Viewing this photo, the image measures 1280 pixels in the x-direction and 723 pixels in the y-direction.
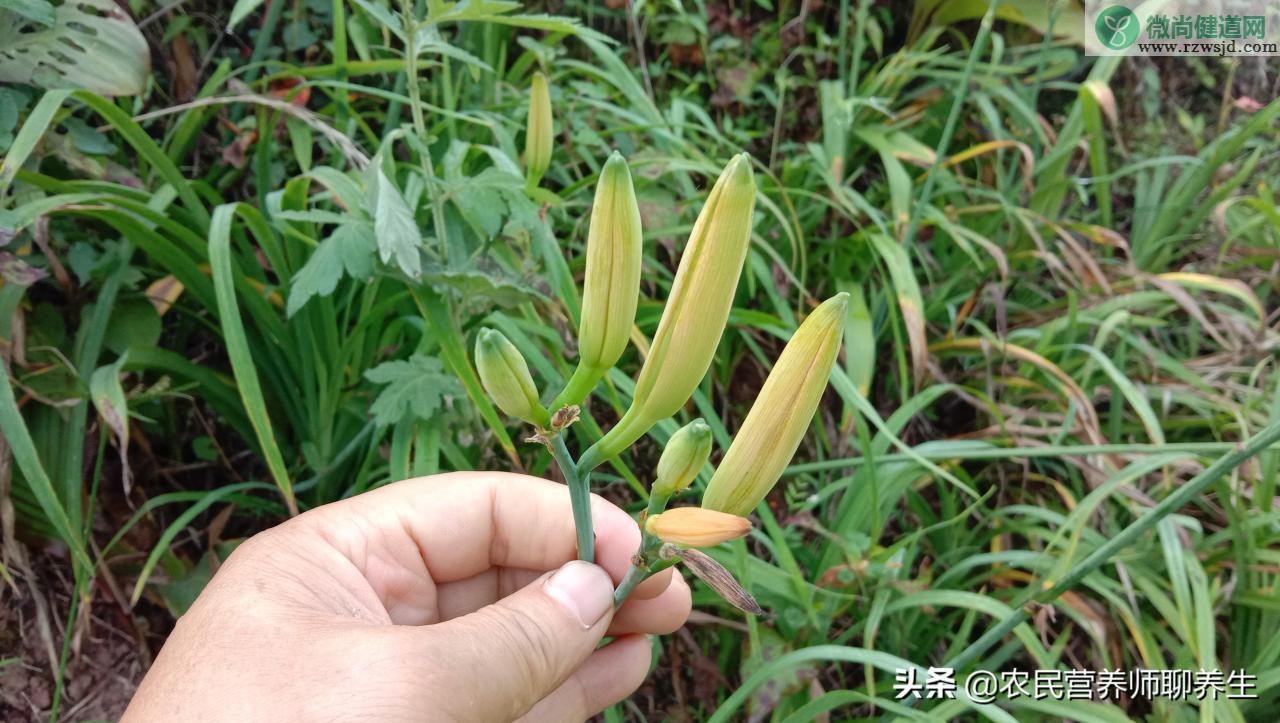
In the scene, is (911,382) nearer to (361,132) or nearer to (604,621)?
(604,621)

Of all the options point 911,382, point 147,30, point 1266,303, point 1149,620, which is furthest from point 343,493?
point 1266,303

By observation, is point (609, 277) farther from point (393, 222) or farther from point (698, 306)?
point (393, 222)

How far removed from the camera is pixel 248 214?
1.33 metres

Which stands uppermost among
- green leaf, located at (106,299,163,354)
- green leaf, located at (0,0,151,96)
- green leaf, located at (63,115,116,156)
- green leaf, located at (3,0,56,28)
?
green leaf, located at (3,0,56,28)

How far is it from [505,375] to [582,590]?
0.34 metres

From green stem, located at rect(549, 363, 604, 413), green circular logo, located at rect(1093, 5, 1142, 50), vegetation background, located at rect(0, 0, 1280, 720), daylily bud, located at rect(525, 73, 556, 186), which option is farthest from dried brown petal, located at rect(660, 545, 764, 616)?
green circular logo, located at rect(1093, 5, 1142, 50)

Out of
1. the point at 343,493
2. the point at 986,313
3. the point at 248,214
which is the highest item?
the point at 248,214

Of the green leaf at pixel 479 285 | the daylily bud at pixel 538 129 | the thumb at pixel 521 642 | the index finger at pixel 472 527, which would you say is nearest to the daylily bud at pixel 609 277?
the thumb at pixel 521 642

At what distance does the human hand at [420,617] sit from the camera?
2.28 ft

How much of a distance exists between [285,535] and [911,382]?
1581 mm

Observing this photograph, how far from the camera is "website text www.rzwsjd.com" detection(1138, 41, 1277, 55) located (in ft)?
8.55

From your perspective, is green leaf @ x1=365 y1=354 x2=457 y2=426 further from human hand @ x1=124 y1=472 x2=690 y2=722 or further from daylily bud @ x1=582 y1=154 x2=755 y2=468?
daylily bud @ x1=582 y1=154 x2=755 y2=468

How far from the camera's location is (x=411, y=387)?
118cm

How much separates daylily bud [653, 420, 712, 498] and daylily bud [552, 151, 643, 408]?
9 cm
